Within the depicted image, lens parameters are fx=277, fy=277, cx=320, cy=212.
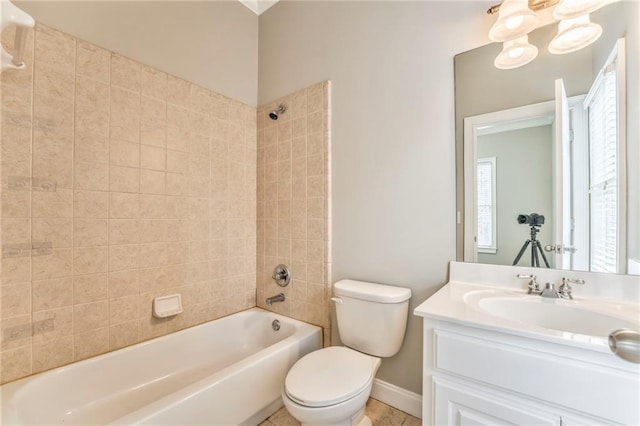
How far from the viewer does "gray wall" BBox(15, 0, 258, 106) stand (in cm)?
143

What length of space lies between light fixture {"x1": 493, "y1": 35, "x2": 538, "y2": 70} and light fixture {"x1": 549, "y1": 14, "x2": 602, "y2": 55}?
8cm

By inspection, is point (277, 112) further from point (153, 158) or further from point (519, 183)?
point (519, 183)

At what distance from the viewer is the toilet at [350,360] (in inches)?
45.0

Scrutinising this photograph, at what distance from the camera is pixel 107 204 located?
59.4 inches

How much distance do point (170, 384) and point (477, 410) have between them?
161 cm

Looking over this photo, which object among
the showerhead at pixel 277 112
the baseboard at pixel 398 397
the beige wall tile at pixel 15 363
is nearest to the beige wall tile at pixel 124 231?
the beige wall tile at pixel 15 363

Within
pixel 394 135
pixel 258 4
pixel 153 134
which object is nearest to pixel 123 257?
pixel 153 134

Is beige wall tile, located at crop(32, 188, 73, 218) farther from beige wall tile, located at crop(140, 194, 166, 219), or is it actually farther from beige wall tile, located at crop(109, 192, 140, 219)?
beige wall tile, located at crop(140, 194, 166, 219)

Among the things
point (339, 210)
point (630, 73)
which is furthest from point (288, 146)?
point (630, 73)

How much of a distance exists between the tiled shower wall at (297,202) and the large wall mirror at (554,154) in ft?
2.77

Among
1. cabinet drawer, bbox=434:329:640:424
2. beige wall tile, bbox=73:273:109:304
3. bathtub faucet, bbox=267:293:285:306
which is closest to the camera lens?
cabinet drawer, bbox=434:329:640:424

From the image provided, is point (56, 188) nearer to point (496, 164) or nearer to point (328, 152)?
point (328, 152)

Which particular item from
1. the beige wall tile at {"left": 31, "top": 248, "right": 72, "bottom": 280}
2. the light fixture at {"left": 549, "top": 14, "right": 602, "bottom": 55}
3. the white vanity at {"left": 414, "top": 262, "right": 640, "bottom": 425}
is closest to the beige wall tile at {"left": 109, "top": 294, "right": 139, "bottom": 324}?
the beige wall tile at {"left": 31, "top": 248, "right": 72, "bottom": 280}

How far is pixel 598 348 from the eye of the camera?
2.37 feet
